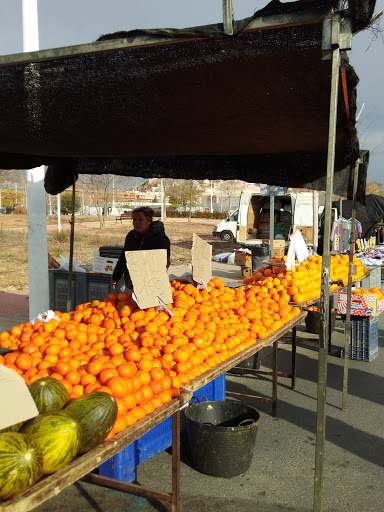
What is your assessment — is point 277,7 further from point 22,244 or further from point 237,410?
point 22,244

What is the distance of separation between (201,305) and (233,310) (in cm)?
34

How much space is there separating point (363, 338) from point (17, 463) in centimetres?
580

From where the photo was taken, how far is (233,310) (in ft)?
14.4

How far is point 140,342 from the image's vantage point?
133 inches

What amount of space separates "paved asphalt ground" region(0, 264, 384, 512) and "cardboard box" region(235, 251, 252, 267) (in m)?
9.24

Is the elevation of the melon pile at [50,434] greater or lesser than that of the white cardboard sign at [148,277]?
lesser

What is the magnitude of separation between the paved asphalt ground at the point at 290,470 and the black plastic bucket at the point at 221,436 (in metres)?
0.12

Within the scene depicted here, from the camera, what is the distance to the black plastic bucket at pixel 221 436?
11.7 ft

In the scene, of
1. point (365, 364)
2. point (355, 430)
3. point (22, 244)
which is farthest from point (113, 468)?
point (22, 244)

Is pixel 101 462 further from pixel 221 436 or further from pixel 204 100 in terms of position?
pixel 204 100

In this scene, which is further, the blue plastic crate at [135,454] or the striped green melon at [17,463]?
the blue plastic crate at [135,454]

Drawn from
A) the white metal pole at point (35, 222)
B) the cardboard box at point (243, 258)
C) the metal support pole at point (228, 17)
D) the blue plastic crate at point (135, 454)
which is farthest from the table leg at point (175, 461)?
the cardboard box at point (243, 258)

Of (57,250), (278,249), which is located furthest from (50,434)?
(57,250)

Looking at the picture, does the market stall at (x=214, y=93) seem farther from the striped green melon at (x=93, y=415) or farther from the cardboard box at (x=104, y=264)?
the cardboard box at (x=104, y=264)
